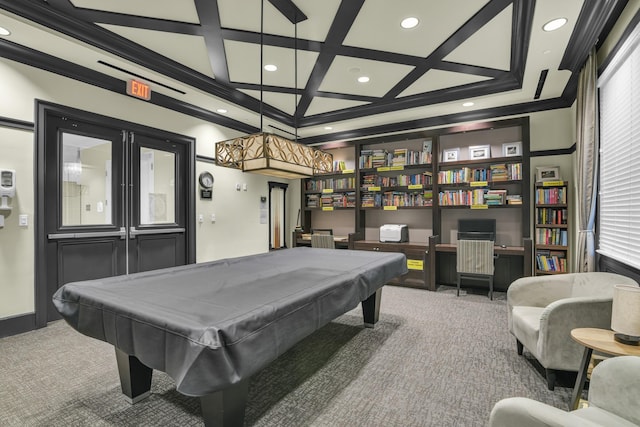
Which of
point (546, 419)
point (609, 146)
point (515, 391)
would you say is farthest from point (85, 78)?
point (609, 146)

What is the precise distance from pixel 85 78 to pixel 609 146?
536cm

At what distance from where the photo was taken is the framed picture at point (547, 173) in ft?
13.8

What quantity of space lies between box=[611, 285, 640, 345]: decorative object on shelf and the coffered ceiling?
2.10 metres

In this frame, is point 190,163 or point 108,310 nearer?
point 108,310

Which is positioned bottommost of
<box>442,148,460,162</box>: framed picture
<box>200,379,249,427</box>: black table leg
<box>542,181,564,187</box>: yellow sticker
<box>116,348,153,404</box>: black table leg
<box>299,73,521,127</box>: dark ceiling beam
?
<box>116,348,153,404</box>: black table leg

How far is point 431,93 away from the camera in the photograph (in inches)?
175

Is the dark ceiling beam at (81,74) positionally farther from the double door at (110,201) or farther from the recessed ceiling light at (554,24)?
the recessed ceiling light at (554,24)

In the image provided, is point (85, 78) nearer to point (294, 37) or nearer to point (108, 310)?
point (294, 37)

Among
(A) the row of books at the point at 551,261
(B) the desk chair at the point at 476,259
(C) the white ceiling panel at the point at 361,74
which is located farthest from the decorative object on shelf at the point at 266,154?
(A) the row of books at the point at 551,261

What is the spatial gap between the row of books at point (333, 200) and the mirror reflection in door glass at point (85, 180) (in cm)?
358

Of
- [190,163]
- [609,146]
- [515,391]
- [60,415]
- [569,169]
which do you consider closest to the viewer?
[60,415]

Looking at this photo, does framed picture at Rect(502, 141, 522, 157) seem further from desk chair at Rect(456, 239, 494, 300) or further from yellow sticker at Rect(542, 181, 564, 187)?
desk chair at Rect(456, 239, 494, 300)

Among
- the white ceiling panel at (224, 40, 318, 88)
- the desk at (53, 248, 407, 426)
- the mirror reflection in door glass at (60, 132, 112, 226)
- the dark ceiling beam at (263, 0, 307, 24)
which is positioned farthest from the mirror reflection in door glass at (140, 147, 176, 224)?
the dark ceiling beam at (263, 0, 307, 24)

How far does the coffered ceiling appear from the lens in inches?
101
